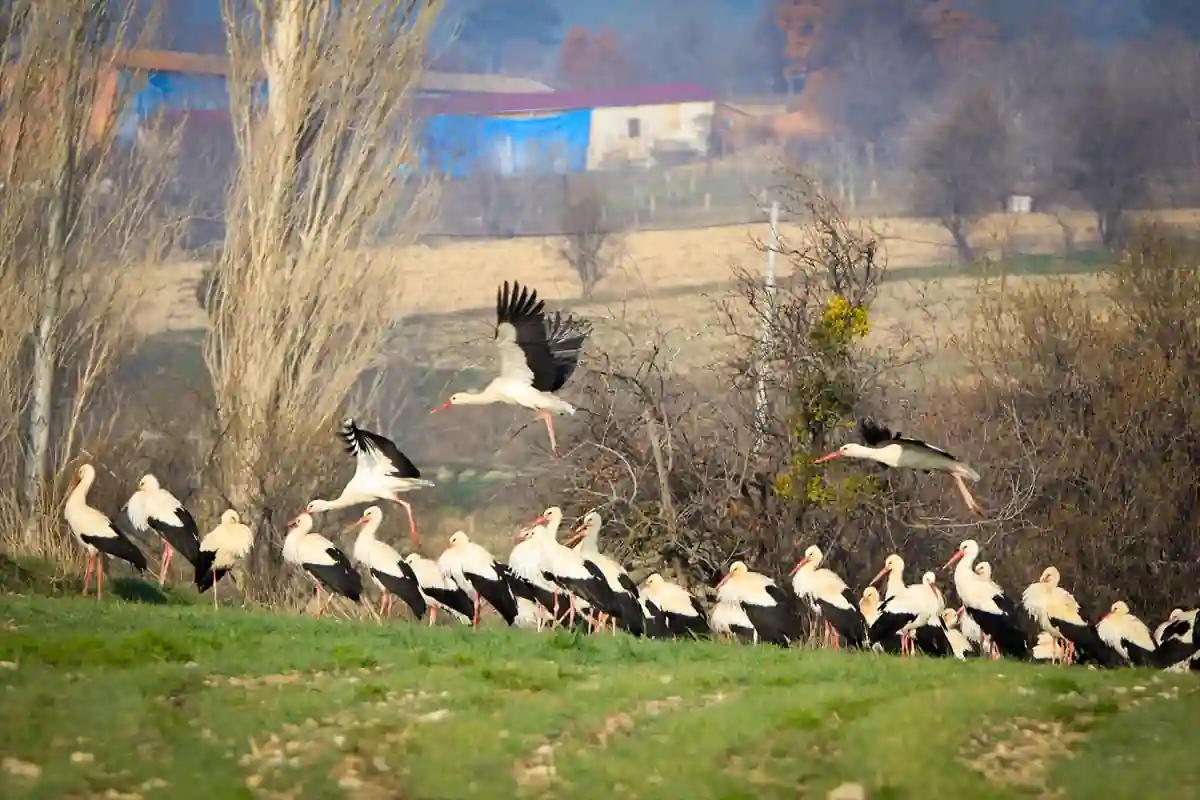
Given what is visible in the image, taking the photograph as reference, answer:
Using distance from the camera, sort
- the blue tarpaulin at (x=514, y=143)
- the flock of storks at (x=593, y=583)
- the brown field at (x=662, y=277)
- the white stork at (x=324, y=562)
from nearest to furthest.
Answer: the flock of storks at (x=593, y=583) < the white stork at (x=324, y=562) < the brown field at (x=662, y=277) < the blue tarpaulin at (x=514, y=143)

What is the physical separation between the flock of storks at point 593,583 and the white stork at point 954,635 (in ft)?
0.10

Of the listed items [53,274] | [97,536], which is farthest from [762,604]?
[53,274]

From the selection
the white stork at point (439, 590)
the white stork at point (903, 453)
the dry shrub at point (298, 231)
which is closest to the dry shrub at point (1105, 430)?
the white stork at point (903, 453)

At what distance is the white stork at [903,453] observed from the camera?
533 inches

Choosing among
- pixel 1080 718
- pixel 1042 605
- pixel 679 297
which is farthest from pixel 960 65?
pixel 1080 718

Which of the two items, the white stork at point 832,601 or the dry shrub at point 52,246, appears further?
the dry shrub at point 52,246

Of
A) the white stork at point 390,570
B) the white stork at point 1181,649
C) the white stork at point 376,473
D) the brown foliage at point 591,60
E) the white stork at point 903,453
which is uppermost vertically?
the brown foliage at point 591,60

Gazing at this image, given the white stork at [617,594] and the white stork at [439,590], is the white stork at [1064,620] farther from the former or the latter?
the white stork at [439,590]

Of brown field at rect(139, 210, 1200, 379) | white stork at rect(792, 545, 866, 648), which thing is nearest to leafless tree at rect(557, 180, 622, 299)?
brown field at rect(139, 210, 1200, 379)

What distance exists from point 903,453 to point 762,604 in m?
1.82

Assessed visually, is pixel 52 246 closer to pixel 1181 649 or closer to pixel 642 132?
pixel 1181 649

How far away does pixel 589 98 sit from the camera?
110ft

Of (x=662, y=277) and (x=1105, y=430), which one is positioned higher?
(x=662, y=277)

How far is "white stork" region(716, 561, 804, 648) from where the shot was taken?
12.8 metres
